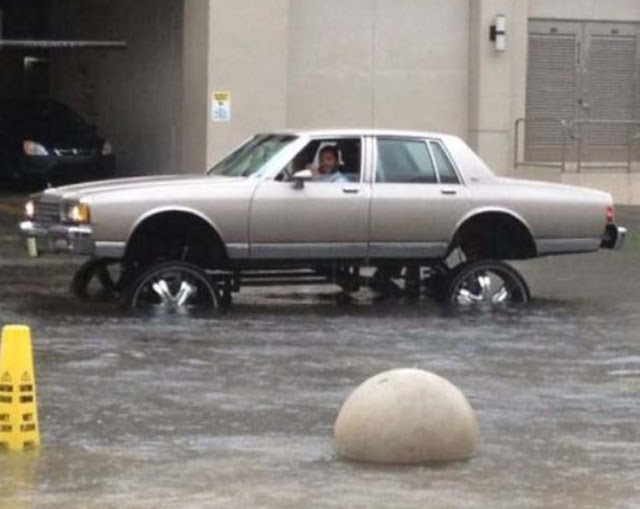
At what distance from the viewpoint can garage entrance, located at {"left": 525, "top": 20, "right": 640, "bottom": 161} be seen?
3256cm

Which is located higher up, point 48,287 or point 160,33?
point 160,33

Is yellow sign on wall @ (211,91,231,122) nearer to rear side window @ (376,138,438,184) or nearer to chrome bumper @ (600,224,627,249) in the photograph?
rear side window @ (376,138,438,184)

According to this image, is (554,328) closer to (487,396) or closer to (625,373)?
(625,373)

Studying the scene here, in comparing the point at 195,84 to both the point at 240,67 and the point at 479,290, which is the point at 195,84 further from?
the point at 479,290

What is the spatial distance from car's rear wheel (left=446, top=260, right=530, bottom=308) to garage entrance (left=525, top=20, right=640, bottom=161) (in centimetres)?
1513

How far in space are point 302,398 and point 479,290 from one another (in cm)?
546

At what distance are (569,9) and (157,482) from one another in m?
24.4

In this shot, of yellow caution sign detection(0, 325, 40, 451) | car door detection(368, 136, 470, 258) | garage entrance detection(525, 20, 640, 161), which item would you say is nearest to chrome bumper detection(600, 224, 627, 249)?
car door detection(368, 136, 470, 258)

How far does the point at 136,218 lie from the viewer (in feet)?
52.4

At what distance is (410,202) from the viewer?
55.5ft

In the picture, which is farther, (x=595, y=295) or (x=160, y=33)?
(x=160, y=33)

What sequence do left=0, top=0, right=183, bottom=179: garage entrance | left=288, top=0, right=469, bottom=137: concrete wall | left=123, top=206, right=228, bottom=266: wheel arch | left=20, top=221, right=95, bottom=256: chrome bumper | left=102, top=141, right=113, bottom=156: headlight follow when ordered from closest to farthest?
left=20, top=221, right=95, bottom=256: chrome bumper < left=123, top=206, right=228, bottom=266: wheel arch < left=288, top=0, right=469, bottom=137: concrete wall < left=0, top=0, right=183, bottom=179: garage entrance < left=102, top=141, right=113, bottom=156: headlight

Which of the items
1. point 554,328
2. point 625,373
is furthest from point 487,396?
point 554,328

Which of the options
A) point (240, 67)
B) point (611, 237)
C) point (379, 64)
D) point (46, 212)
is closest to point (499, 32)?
point (379, 64)
